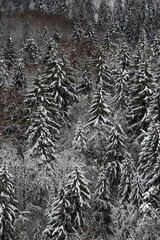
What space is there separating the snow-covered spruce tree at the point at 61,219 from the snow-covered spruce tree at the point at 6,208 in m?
2.36

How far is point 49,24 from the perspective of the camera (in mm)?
67438

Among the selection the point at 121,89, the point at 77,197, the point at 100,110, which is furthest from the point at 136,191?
the point at 121,89

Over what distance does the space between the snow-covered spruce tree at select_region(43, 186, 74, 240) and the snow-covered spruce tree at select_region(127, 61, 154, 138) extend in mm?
13020

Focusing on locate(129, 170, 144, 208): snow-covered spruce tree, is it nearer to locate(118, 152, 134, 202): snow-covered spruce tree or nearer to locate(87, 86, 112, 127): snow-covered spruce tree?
locate(118, 152, 134, 202): snow-covered spruce tree

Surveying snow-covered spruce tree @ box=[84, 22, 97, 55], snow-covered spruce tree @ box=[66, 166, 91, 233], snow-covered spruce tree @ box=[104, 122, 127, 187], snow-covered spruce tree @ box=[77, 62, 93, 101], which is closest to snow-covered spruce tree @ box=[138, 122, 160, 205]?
snow-covered spruce tree @ box=[104, 122, 127, 187]

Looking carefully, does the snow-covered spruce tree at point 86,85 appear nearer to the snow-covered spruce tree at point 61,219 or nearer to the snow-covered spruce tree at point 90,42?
the snow-covered spruce tree at point 90,42

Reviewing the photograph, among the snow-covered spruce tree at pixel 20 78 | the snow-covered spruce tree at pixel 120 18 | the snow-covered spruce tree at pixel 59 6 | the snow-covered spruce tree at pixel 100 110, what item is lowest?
the snow-covered spruce tree at pixel 100 110

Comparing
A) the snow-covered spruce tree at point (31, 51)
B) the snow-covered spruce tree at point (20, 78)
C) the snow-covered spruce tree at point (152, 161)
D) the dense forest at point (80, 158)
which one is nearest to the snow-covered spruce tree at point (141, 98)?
the dense forest at point (80, 158)

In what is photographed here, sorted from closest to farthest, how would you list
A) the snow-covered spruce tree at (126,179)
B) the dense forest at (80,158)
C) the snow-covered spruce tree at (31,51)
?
the dense forest at (80,158) < the snow-covered spruce tree at (126,179) < the snow-covered spruce tree at (31,51)

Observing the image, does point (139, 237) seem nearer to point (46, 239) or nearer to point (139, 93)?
point (46, 239)

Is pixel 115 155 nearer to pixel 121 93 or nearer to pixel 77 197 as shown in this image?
pixel 77 197

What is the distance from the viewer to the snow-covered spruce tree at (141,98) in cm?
2762

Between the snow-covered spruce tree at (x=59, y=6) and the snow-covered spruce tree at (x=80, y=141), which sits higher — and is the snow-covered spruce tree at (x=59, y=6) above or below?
above

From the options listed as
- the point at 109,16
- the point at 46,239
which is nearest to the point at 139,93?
the point at 46,239
